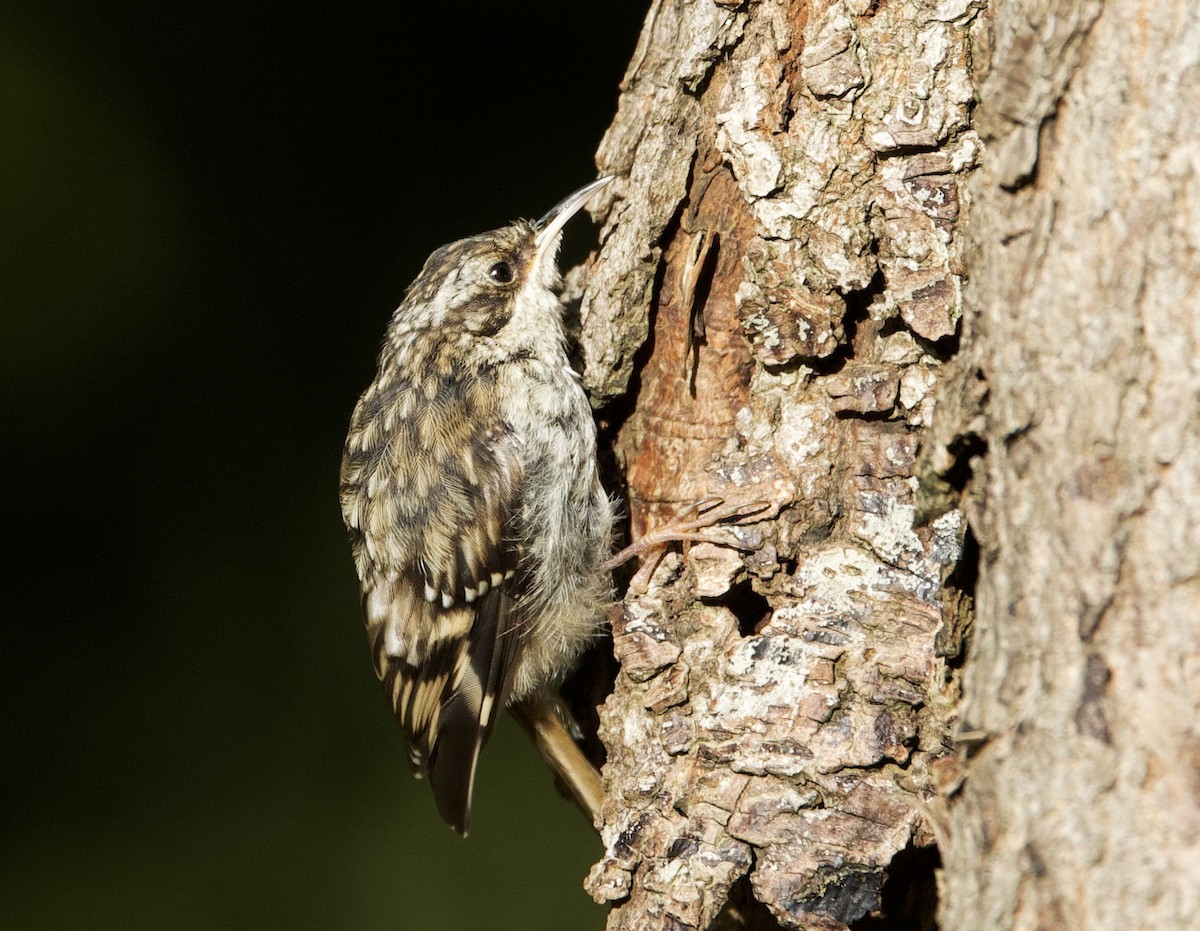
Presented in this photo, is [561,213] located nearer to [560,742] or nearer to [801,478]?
[801,478]

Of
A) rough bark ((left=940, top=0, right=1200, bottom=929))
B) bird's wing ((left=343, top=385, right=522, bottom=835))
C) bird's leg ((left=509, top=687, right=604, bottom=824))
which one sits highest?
rough bark ((left=940, top=0, right=1200, bottom=929))

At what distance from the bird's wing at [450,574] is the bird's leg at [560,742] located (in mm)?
106

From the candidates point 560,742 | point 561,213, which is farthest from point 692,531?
point 561,213

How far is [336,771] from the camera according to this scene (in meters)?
3.75

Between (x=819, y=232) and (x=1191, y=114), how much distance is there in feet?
2.82

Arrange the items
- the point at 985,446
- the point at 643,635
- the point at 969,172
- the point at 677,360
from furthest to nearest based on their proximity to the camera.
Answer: the point at 677,360 → the point at 643,635 → the point at 969,172 → the point at 985,446


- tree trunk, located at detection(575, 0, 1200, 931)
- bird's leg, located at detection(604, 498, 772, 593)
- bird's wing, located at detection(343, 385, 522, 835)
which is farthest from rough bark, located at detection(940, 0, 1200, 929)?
bird's wing, located at detection(343, 385, 522, 835)

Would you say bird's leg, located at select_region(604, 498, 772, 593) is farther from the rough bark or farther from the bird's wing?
the rough bark

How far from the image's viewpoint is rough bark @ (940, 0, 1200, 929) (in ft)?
4.06

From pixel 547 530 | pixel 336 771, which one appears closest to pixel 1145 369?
pixel 547 530

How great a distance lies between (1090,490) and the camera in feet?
4.28

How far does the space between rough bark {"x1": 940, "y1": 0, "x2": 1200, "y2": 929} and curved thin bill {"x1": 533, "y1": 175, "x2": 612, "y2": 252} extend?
1.30 metres

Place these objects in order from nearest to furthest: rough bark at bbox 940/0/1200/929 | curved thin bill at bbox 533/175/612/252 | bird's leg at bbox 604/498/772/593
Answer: rough bark at bbox 940/0/1200/929 → bird's leg at bbox 604/498/772/593 → curved thin bill at bbox 533/175/612/252

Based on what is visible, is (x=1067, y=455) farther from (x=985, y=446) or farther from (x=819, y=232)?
(x=819, y=232)
